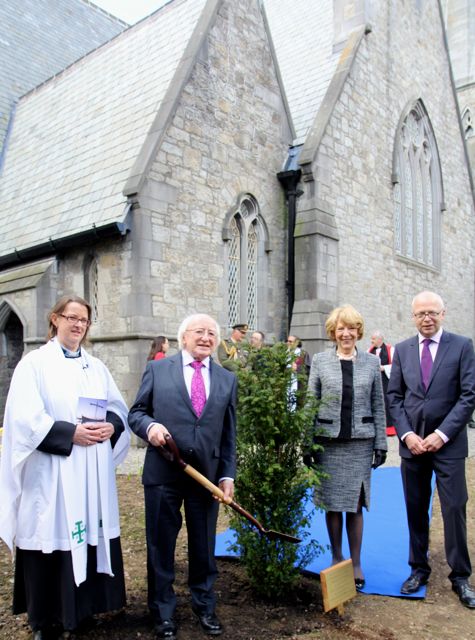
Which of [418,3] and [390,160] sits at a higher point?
[418,3]

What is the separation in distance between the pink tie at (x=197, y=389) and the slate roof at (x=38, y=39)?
46.3ft

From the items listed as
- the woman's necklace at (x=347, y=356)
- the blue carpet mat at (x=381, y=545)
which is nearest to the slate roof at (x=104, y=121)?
the blue carpet mat at (x=381, y=545)

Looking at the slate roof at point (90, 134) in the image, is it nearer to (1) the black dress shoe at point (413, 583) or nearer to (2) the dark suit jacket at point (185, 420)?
(2) the dark suit jacket at point (185, 420)

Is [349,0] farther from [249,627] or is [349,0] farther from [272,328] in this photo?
[249,627]

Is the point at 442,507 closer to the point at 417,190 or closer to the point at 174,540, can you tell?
the point at 174,540

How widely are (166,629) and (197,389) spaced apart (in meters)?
1.39

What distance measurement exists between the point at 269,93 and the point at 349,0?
4.97m

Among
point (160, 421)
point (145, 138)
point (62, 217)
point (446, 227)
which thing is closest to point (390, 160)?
point (446, 227)

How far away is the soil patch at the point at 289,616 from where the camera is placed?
359cm

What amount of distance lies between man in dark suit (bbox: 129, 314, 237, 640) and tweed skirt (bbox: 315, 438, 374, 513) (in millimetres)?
842

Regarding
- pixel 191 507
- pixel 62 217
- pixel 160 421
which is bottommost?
pixel 191 507

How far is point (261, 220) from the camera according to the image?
1276 centimetres

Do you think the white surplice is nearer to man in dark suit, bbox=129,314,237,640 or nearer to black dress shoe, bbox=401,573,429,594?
man in dark suit, bbox=129,314,237,640

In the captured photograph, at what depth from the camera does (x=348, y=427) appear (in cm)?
418
